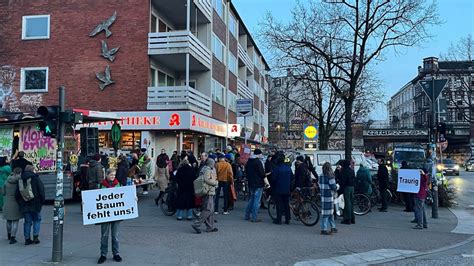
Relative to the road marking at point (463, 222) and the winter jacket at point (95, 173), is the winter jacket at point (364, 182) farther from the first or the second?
the winter jacket at point (95, 173)

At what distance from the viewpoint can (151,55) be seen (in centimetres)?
2356

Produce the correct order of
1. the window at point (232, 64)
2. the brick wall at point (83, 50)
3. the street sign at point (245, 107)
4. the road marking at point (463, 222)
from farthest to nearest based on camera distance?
the window at point (232, 64), the brick wall at point (83, 50), the street sign at point (245, 107), the road marking at point (463, 222)

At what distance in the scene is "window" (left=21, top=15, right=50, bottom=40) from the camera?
981 inches

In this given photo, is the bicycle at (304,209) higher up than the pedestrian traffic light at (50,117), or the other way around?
the pedestrian traffic light at (50,117)

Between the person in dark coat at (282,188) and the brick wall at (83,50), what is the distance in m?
13.1

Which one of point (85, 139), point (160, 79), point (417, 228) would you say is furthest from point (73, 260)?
point (160, 79)

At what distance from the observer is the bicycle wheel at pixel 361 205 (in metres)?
13.8

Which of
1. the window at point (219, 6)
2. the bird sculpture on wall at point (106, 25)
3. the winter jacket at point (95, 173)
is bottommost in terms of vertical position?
the winter jacket at point (95, 173)

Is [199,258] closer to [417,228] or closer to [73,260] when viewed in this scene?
[73,260]

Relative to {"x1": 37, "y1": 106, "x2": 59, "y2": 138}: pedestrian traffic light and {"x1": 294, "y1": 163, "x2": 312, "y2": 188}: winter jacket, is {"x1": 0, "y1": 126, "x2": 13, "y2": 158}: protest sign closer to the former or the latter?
{"x1": 37, "y1": 106, "x2": 59, "y2": 138}: pedestrian traffic light

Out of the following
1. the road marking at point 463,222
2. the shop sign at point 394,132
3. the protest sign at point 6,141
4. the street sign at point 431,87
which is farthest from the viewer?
the shop sign at point 394,132

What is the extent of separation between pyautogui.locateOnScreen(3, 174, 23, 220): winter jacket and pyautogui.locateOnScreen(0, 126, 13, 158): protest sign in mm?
7398

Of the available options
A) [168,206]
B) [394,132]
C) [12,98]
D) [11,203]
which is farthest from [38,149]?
[394,132]

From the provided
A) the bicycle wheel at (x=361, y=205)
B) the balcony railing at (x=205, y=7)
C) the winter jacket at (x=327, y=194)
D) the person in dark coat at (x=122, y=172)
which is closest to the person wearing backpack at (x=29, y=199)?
the person in dark coat at (x=122, y=172)
